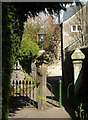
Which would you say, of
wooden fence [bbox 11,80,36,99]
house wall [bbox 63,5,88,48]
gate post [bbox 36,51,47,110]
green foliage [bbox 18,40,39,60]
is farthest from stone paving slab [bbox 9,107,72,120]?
house wall [bbox 63,5,88,48]

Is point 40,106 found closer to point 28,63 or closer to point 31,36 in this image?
point 28,63

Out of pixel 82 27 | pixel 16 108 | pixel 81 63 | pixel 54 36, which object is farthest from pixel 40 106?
pixel 54 36

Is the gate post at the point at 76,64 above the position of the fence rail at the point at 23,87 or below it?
above

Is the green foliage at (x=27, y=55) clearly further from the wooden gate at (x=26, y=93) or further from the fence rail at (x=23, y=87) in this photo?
the wooden gate at (x=26, y=93)

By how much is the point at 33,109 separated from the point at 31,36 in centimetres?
2257

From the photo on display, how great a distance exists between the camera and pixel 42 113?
709cm

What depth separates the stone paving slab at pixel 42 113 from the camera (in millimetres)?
6691

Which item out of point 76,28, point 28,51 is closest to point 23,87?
point 28,51

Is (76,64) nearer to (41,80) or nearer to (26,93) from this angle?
(41,80)

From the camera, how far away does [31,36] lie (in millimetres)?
29562

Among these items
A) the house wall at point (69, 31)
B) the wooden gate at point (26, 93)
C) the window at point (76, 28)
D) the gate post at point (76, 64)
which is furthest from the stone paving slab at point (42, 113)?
the window at point (76, 28)

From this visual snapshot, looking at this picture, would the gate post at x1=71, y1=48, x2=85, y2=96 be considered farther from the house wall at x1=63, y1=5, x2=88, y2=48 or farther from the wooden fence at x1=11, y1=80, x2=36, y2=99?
the house wall at x1=63, y1=5, x2=88, y2=48

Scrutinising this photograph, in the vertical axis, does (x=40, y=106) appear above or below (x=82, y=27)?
below

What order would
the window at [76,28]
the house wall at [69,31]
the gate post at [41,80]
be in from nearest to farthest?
the gate post at [41,80]
the window at [76,28]
the house wall at [69,31]
